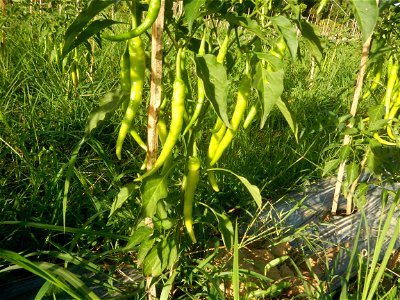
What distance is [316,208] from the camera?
224 centimetres

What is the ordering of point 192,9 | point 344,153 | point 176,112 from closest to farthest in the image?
point 192,9, point 176,112, point 344,153

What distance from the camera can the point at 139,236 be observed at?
1140 millimetres

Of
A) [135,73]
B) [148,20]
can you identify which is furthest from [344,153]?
[148,20]

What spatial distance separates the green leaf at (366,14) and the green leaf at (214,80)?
0.28 meters

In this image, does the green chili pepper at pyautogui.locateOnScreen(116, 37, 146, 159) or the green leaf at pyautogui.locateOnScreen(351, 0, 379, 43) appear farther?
the green chili pepper at pyautogui.locateOnScreen(116, 37, 146, 159)

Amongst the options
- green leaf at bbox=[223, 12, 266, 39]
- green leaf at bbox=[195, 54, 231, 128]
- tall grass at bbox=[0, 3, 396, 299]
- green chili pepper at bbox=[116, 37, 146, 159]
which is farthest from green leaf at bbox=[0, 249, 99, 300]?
green leaf at bbox=[223, 12, 266, 39]

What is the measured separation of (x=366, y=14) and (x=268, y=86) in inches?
10.7

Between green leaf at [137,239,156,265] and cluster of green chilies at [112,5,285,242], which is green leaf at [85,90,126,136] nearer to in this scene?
cluster of green chilies at [112,5,285,242]

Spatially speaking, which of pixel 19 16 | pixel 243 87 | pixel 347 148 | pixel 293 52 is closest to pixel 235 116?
pixel 243 87

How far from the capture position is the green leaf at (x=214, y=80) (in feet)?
2.76

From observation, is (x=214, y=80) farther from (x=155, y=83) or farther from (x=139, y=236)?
(x=139, y=236)

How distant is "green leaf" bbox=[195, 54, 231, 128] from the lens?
0.84m

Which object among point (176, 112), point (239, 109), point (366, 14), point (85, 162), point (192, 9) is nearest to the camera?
point (366, 14)

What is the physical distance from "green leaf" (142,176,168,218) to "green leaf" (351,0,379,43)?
1.85 feet
